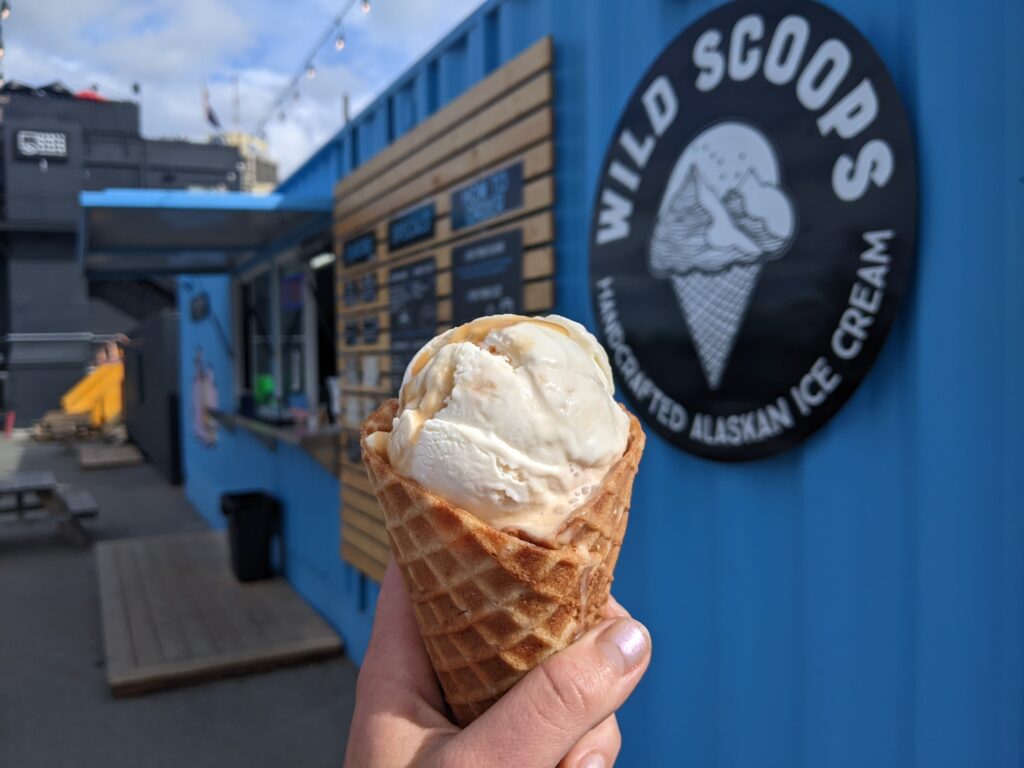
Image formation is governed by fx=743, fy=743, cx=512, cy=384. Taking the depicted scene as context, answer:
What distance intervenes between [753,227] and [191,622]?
5.53 metres

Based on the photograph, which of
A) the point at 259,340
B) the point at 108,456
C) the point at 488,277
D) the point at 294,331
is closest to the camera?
the point at 488,277

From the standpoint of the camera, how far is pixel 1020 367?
5.49 ft

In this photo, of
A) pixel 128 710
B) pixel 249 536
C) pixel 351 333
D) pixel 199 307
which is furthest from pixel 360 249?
pixel 199 307

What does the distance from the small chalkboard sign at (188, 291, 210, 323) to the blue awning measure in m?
1.79

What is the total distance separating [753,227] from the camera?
2.32 meters

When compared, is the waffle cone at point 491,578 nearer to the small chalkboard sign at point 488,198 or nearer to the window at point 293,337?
the small chalkboard sign at point 488,198

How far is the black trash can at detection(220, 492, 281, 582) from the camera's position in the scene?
6.96 metres

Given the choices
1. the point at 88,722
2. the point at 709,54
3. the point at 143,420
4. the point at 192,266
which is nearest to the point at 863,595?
the point at 709,54

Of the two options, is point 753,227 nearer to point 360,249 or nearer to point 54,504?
point 360,249

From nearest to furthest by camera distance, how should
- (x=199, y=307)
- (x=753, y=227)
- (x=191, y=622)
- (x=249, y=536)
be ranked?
(x=753, y=227), (x=191, y=622), (x=249, y=536), (x=199, y=307)

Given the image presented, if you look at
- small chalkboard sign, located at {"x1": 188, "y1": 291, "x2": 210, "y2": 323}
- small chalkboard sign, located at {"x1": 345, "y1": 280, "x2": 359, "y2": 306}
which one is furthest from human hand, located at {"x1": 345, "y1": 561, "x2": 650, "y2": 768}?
small chalkboard sign, located at {"x1": 188, "y1": 291, "x2": 210, "y2": 323}

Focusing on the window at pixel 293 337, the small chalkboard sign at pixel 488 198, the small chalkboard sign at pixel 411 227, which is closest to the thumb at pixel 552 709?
the small chalkboard sign at pixel 488 198

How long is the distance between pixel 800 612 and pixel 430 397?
1.51m

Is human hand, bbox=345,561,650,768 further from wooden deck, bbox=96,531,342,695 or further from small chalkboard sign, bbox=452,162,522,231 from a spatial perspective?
wooden deck, bbox=96,531,342,695
